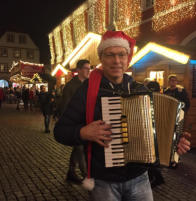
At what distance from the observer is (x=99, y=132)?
67.4 inches

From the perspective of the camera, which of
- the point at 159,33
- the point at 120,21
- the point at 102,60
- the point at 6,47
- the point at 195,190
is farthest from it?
the point at 6,47

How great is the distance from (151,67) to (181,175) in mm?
5548

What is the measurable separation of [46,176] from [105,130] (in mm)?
3603

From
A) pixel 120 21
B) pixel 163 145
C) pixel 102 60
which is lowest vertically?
pixel 163 145

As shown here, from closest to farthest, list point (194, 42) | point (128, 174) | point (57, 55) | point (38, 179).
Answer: point (128, 174)
point (38, 179)
point (194, 42)
point (57, 55)

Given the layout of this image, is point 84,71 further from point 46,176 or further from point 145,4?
point 145,4

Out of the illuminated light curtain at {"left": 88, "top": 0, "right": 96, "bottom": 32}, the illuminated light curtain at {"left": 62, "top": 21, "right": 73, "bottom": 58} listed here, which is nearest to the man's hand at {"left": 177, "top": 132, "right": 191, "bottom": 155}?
the illuminated light curtain at {"left": 88, "top": 0, "right": 96, "bottom": 32}

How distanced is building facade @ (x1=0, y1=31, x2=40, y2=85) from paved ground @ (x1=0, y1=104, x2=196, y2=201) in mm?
49328

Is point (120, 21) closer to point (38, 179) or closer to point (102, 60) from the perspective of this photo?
point (38, 179)

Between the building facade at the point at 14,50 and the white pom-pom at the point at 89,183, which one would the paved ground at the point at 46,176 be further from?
the building facade at the point at 14,50

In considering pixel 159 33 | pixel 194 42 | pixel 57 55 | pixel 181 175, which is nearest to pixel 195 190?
pixel 181 175

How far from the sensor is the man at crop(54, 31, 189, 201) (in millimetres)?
1850

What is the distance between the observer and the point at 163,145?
1.92 metres

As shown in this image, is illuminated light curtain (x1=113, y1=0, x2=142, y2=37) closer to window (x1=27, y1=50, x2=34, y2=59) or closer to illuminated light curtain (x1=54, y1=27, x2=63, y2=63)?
illuminated light curtain (x1=54, y1=27, x2=63, y2=63)
